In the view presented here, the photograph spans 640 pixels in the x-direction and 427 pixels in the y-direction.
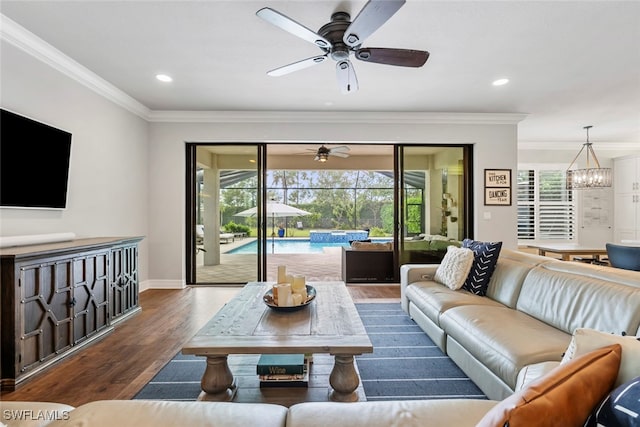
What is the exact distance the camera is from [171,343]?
2863 millimetres

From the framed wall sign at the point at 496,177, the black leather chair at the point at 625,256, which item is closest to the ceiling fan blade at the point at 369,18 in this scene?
the black leather chair at the point at 625,256

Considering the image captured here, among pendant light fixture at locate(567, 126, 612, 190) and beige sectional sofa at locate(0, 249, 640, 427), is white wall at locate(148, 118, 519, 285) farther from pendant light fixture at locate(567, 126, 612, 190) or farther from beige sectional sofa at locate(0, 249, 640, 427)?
beige sectional sofa at locate(0, 249, 640, 427)

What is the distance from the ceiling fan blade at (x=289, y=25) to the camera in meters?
1.96

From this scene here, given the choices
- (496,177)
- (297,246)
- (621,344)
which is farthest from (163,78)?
(297,246)

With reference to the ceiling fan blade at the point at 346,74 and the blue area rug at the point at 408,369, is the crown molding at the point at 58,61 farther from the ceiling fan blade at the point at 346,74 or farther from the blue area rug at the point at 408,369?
the blue area rug at the point at 408,369

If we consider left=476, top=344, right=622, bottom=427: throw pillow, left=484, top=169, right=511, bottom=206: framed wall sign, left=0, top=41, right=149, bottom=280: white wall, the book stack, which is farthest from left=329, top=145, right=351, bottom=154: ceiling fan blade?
left=476, top=344, right=622, bottom=427: throw pillow

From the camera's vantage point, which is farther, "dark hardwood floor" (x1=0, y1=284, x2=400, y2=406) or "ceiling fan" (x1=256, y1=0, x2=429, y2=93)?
"dark hardwood floor" (x1=0, y1=284, x2=400, y2=406)

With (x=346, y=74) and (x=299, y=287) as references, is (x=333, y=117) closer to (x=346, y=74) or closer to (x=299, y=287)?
(x=346, y=74)

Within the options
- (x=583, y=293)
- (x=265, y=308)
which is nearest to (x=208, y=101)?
(x=265, y=308)

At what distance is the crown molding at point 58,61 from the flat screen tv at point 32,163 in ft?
2.15

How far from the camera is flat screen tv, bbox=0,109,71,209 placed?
255 centimetres

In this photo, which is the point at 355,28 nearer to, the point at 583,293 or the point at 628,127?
the point at 583,293

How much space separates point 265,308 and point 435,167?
4.25 m

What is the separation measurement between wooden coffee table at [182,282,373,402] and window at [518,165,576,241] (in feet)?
20.7
